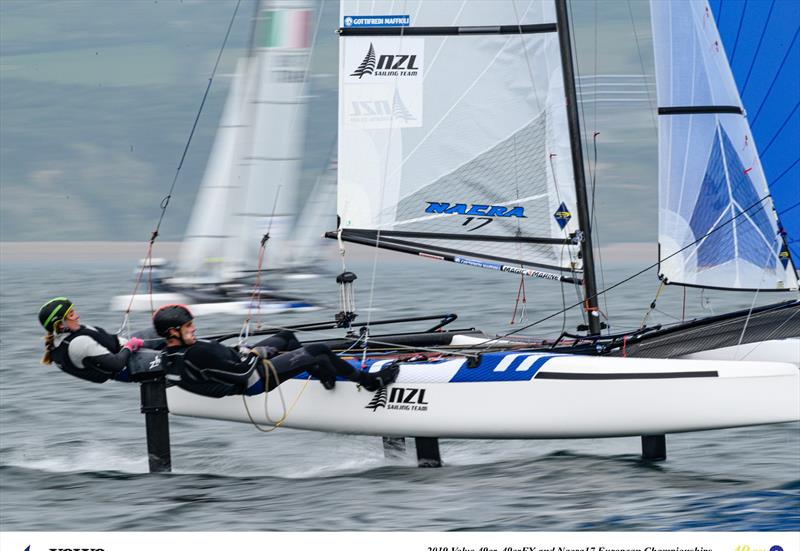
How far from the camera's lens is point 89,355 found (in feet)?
27.7

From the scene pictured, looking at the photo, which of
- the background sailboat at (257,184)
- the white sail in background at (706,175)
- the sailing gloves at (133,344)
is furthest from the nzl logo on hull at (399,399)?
the background sailboat at (257,184)

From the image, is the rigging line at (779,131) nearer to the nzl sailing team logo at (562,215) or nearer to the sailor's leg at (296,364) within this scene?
the nzl sailing team logo at (562,215)

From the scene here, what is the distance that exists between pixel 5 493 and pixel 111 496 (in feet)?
2.50

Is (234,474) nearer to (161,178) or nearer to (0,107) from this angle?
(161,178)

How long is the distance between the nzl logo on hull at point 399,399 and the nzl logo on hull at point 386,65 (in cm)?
236

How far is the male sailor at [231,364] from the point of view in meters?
8.12

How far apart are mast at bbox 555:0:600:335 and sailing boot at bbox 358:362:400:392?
1.53 metres


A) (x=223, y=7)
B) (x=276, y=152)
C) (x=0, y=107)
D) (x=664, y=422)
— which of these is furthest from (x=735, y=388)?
(x=223, y=7)

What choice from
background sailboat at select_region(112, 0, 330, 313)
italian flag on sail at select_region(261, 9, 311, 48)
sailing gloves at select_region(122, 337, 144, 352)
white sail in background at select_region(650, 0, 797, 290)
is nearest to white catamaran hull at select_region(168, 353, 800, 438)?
sailing gloves at select_region(122, 337, 144, 352)

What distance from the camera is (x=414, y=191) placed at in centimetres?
953

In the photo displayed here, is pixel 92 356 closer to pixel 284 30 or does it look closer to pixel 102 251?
pixel 284 30

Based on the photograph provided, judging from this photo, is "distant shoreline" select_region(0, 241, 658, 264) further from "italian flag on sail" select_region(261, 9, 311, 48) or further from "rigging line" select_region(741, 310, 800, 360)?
"rigging line" select_region(741, 310, 800, 360)

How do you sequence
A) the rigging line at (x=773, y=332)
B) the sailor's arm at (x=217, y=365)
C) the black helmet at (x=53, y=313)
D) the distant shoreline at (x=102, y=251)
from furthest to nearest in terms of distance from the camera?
1. the distant shoreline at (x=102, y=251)
2. the black helmet at (x=53, y=313)
3. the rigging line at (x=773, y=332)
4. the sailor's arm at (x=217, y=365)

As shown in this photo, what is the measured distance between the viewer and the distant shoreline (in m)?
92.6
